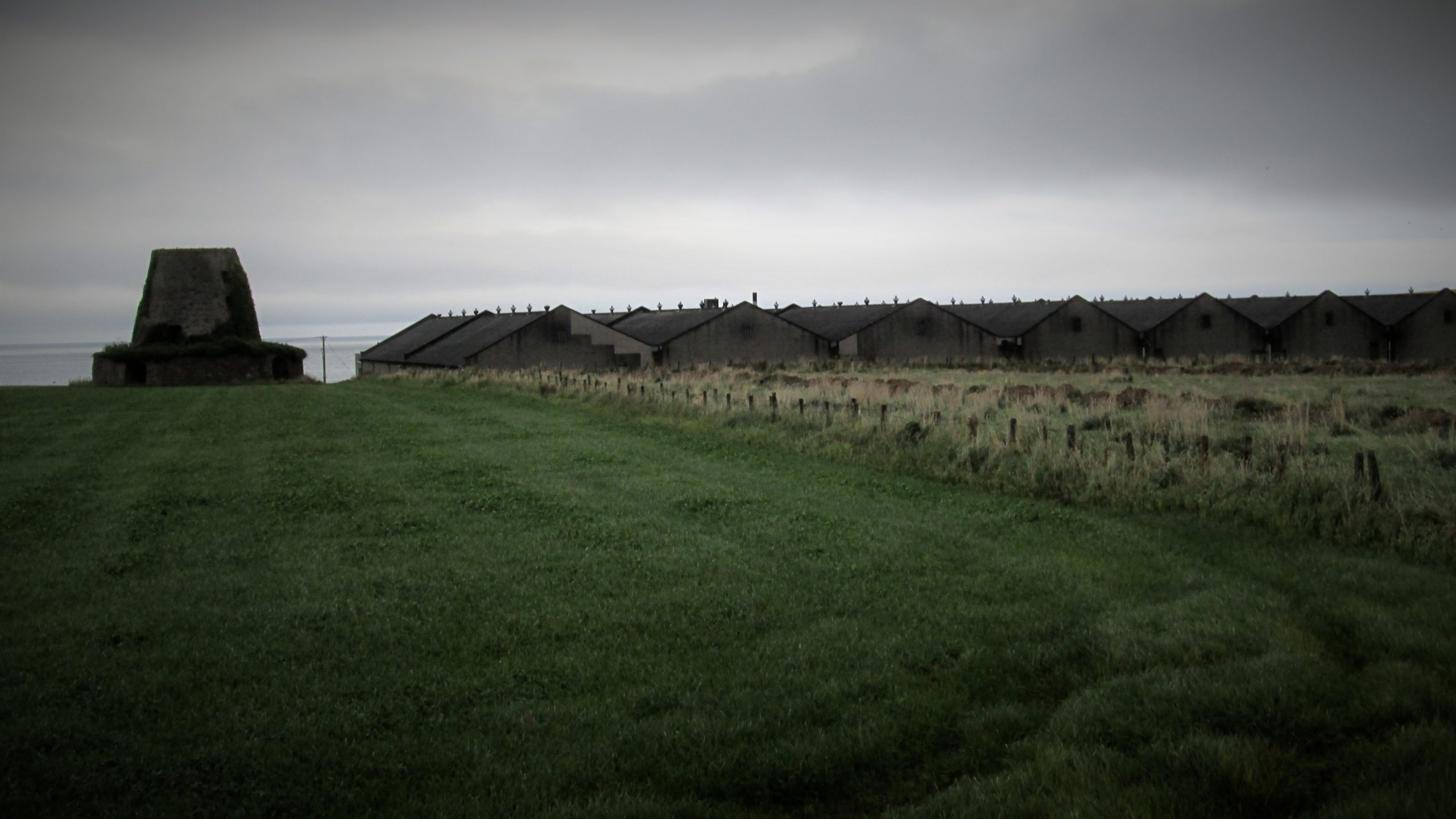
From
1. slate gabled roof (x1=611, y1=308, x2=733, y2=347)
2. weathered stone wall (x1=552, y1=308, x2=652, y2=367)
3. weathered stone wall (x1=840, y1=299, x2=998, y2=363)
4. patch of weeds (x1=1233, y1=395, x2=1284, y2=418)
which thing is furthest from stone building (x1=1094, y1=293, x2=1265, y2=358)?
patch of weeds (x1=1233, y1=395, x2=1284, y2=418)

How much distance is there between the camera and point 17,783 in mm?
5172

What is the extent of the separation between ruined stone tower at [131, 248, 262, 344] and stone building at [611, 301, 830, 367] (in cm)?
2379

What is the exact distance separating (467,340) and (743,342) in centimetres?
1938

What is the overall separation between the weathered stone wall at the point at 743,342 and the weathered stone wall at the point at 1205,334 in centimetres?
2411

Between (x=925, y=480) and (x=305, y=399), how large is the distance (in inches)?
1109

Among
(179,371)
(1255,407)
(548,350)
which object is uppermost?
(548,350)

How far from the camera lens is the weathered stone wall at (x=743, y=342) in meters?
62.9

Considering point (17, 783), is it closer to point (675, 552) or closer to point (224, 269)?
Answer: point (675, 552)

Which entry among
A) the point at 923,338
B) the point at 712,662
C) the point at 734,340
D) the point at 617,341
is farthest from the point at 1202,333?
the point at 712,662

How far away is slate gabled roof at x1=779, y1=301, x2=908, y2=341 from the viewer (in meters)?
68.2

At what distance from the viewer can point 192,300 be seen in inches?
1875

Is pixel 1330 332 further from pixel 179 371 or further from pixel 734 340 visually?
pixel 179 371

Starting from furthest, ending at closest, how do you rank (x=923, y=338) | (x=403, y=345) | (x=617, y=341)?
(x=403, y=345) < (x=923, y=338) < (x=617, y=341)

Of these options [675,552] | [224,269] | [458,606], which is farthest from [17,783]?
[224,269]
